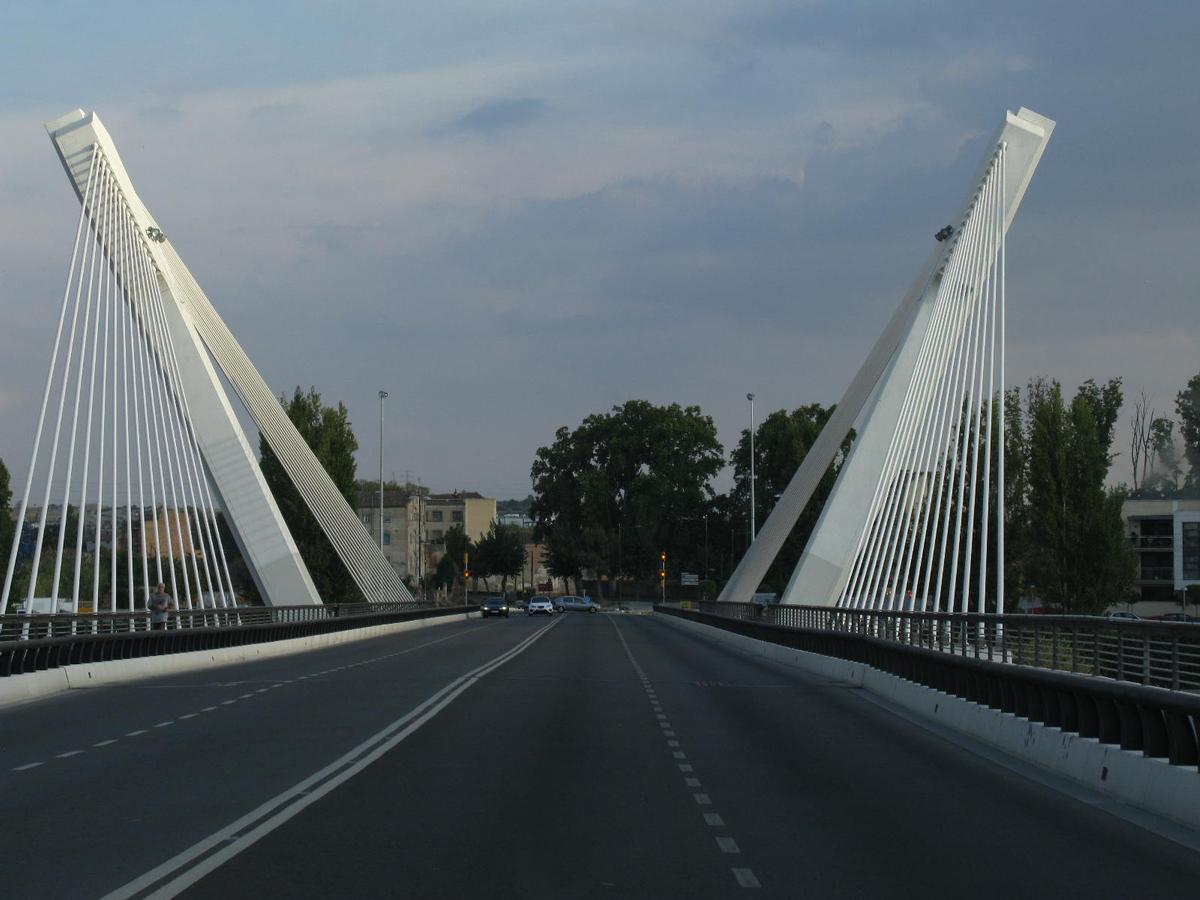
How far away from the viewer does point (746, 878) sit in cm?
969

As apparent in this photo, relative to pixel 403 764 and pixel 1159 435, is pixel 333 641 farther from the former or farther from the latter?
A: pixel 1159 435

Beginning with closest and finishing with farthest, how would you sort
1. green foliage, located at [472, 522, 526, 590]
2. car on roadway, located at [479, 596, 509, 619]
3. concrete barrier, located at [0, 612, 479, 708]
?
concrete barrier, located at [0, 612, 479, 708]
car on roadway, located at [479, 596, 509, 619]
green foliage, located at [472, 522, 526, 590]

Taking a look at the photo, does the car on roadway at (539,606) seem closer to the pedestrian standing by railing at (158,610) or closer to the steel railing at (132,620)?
the steel railing at (132,620)

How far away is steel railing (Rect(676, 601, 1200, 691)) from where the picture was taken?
1477 cm

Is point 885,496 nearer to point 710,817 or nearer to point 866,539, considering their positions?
point 866,539

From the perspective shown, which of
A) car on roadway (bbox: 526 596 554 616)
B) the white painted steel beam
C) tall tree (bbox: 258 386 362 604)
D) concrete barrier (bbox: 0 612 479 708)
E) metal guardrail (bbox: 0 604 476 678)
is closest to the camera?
concrete barrier (bbox: 0 612 479 708)

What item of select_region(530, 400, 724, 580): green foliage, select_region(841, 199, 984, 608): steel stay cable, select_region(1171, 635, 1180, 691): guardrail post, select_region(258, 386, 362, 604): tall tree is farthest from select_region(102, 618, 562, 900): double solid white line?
select_region(530, 400, 724, 580): green foliage

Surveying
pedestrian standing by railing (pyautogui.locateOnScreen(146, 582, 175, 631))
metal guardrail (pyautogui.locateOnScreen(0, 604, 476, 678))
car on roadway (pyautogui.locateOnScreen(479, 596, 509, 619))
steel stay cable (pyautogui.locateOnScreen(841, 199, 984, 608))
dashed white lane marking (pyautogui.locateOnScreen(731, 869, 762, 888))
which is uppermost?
steel stay cable (pyautogui.locateOnScreen(841, 199, 984, 608))

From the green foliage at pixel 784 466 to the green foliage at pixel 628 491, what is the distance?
5456mm

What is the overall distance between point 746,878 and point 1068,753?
24.7 ft

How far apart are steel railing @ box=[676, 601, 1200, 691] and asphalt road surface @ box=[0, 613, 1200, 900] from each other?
5.18ft

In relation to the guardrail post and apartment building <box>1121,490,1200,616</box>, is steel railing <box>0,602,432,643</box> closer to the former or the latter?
the guardrail post

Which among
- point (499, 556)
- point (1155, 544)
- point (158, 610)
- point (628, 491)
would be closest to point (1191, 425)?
point (1155, 544)

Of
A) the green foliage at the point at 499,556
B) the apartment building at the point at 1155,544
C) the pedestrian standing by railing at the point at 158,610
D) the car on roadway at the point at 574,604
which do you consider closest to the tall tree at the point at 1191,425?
the apartment building at the point at 1155,544
